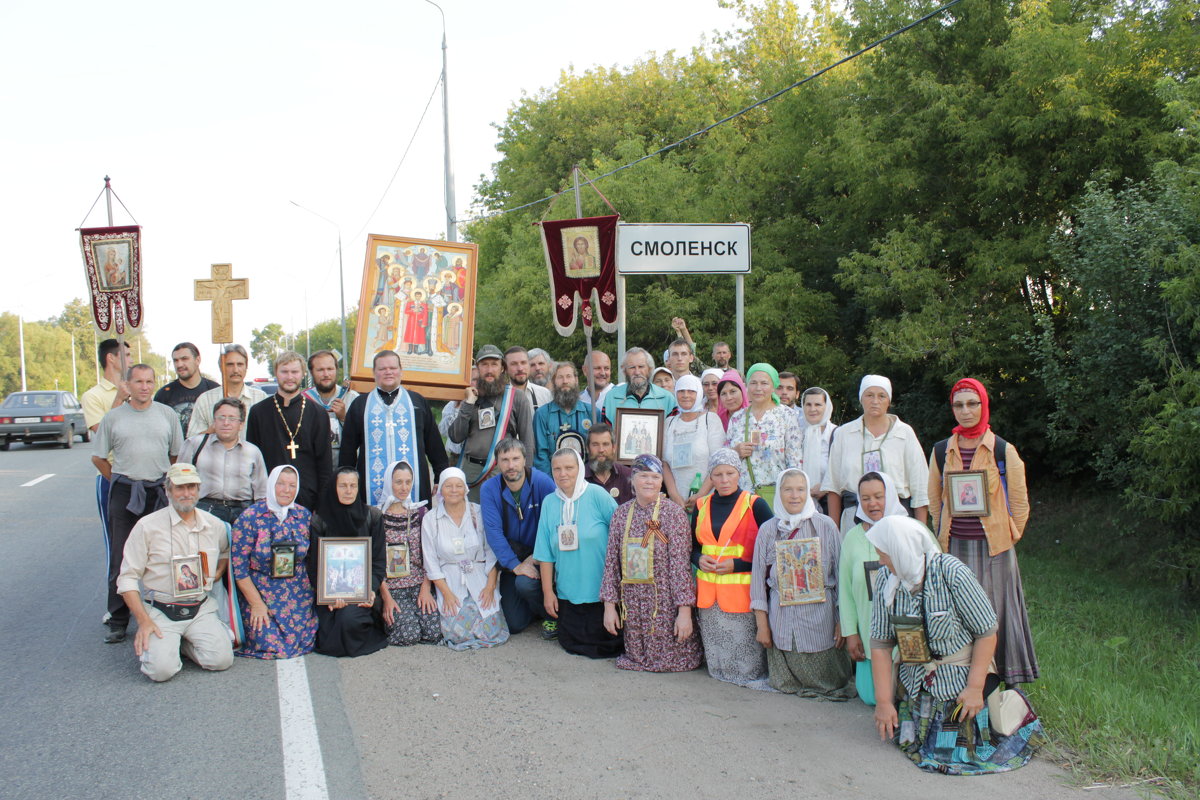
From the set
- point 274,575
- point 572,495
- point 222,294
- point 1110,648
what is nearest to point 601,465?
point 572,495

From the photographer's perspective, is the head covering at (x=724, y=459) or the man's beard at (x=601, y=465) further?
the man's beard at (x=601, y=465)

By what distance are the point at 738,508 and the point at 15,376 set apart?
9377 cm

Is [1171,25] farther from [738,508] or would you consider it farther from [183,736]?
[183,736]

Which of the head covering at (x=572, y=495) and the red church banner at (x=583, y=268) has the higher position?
the red church banner at (x=583, y=268)

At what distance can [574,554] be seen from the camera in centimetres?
702

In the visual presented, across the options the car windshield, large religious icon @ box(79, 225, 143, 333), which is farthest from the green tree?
large religious icon @ box(79, 225, 143, 333)

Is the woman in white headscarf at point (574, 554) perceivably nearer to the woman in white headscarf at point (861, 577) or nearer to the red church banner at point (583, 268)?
the woman in white headscarf at point (861, 577)

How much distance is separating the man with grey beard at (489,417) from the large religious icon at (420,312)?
2.01 ft

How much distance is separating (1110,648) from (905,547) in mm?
4657

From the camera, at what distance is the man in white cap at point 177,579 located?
6.20m

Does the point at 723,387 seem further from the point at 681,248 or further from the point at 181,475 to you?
the point at 181,475

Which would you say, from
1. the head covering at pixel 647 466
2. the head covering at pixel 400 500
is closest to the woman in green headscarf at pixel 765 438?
the head covering at pixel 647 466

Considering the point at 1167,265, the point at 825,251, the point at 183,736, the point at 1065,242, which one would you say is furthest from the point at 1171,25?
the point at 183,736

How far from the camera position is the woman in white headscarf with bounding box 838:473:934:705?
5590 millimetres
